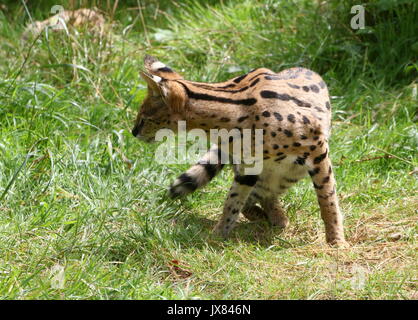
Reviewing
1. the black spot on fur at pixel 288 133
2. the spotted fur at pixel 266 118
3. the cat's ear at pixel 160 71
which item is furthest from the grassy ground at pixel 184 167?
the cat's ear at pixel 160 71

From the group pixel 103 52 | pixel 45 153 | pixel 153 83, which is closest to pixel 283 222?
pixel 153 83

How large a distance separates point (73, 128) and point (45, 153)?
1.94 feet

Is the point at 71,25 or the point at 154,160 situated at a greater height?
the point at 71,25

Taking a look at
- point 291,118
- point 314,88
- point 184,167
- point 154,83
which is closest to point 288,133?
point 291,118

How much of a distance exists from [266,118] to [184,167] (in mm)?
1429

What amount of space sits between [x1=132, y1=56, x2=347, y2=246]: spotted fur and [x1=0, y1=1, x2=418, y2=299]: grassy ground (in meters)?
0.32

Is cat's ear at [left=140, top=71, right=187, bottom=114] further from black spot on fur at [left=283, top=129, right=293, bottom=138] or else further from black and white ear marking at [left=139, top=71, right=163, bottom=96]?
black spot on fur at [left=283, top=129, right=293, bottom=138]

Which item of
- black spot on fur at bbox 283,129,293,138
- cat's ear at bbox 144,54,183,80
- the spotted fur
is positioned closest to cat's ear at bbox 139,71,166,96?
the spotted fur

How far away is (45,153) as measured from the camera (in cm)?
534

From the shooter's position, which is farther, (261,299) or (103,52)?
(103,52)

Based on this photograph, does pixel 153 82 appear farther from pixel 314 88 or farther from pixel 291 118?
pixel 314 88

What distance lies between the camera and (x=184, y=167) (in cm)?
576

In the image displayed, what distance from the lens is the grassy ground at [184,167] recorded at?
13.6 ft
